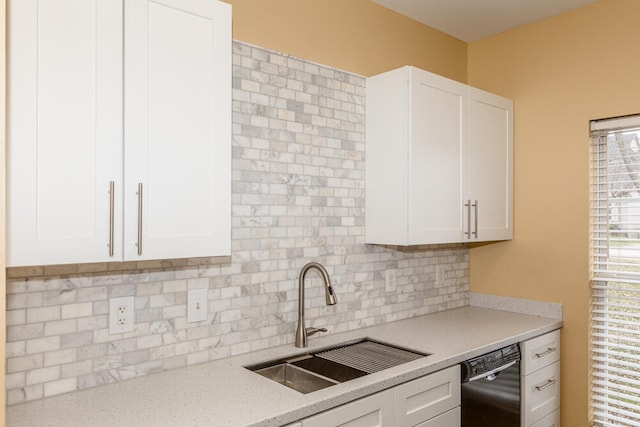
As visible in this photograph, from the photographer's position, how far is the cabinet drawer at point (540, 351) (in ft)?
8.15

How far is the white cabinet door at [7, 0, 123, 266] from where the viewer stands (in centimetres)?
122

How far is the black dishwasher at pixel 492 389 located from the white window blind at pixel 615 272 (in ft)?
2.18

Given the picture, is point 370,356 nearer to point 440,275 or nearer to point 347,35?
point 440,275

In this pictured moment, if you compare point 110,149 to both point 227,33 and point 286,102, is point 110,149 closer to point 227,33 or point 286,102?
point 227,33

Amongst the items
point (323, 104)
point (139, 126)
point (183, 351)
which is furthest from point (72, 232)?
point (323, 104)

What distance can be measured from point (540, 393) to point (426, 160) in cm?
141

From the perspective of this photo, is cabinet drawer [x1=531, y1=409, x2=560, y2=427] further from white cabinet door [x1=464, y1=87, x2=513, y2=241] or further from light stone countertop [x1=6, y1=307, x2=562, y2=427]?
white cabinet door [x1=464, y1=87, x2=513, y2=241]

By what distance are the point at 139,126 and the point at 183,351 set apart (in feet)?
3.05

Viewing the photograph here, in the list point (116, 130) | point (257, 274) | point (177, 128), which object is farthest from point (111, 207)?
point (257, 274)

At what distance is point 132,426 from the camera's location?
1.37 m

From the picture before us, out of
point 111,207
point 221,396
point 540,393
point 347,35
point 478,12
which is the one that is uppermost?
point 478,12

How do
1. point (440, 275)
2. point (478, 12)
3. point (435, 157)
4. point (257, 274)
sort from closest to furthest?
point (257, 274) < point (435, 157) < point (478, 12) < point (440, 275)

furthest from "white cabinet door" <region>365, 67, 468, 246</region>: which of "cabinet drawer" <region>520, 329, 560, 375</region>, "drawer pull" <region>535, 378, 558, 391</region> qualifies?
"drawer pull" <region>535, 378, 558, 391</region>

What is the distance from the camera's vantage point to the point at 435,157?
2484mm
